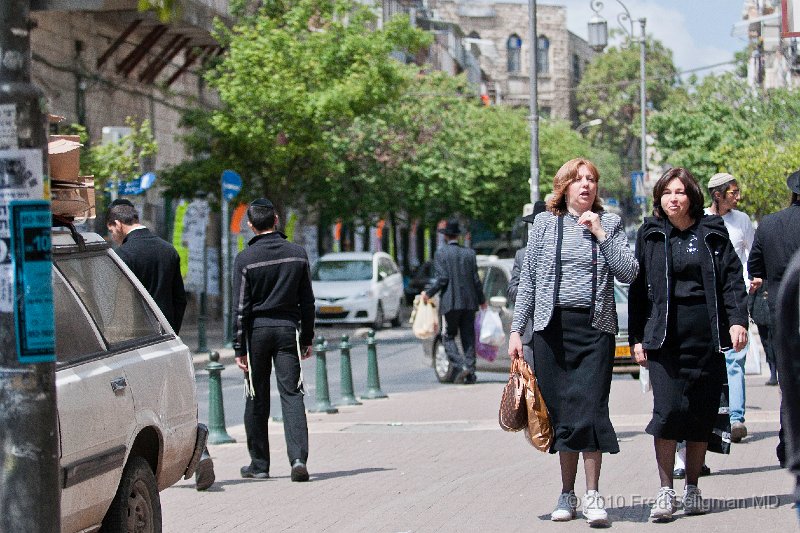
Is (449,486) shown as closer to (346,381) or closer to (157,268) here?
(157,268)

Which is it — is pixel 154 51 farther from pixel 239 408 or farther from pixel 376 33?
pixel 239 408

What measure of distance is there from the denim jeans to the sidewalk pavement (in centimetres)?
24

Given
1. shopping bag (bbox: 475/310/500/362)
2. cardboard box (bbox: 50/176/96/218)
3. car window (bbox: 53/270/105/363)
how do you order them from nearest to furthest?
car window (bbox: 53/270/105/363) < cardboard box (bbox: 50/176/96/218) < shopping bag (bbox: 475/310/500/362)

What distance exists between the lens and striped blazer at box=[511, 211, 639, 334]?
26.3ft

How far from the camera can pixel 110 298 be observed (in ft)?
22.6

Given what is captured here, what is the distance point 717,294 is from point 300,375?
10.7 feet

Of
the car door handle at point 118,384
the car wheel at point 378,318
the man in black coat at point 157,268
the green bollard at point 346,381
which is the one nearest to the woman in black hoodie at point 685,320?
the car door handle at point 118,384

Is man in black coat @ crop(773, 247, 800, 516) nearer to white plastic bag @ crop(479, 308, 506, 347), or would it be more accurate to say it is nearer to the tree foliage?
white plastic bag @ crop(479, 308, 506, 347)

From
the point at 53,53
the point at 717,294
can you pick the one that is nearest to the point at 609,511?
the point at 717,294

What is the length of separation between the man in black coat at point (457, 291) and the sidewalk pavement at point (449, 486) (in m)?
4.17

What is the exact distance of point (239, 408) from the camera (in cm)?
1698

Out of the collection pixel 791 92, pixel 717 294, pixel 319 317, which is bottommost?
pixel 319 317

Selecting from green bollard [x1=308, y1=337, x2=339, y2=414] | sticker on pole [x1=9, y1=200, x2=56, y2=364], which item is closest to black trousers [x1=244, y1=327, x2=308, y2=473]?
green bollard [x1=308, y1=337, x2=339, y2=414]

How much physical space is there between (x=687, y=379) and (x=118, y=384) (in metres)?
3.09
